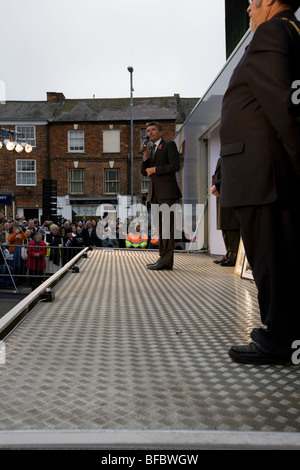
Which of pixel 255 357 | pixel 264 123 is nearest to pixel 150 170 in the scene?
pixel 264 123

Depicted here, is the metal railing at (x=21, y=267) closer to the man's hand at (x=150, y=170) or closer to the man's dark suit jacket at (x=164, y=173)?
the man's dark suit jacket at (x=164, y=173)

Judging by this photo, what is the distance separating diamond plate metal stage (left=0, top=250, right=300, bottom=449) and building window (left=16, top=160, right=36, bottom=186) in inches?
1080

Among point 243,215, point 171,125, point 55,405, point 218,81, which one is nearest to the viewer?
point 55,405

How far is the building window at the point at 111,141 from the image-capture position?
93.0 ft

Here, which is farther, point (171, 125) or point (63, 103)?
point (63, 103)

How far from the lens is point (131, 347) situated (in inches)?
68.3

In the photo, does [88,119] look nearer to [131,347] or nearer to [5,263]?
[5,263]

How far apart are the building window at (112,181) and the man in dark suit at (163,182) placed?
2400cm

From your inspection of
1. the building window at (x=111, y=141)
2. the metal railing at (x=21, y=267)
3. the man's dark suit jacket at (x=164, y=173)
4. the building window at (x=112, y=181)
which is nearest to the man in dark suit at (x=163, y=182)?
the man's dark suit jacket at (x=164, y=173)

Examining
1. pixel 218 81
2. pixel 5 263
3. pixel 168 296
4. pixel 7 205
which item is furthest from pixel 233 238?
pixel 7 205

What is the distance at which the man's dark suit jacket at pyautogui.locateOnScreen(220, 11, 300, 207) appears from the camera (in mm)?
1460

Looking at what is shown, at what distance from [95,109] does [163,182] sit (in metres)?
26.6

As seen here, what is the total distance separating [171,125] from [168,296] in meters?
26.1

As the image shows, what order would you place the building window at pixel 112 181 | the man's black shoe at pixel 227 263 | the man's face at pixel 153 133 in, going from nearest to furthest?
the man's face at pixel 153 133, the man's black shoe at pixel 227 263, the building window at pixel 112 181
